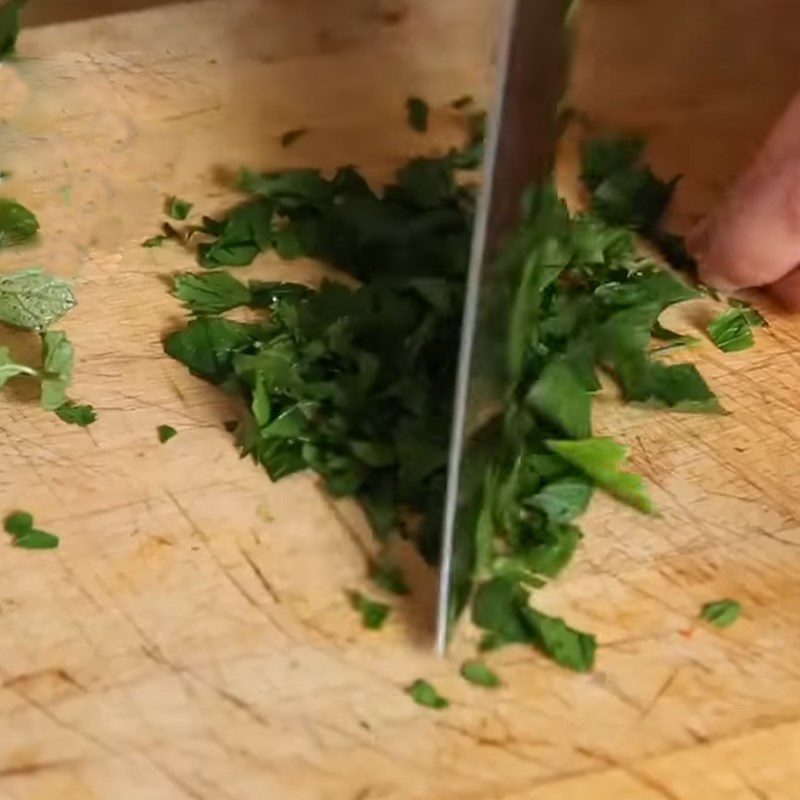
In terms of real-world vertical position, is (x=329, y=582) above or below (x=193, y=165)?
below

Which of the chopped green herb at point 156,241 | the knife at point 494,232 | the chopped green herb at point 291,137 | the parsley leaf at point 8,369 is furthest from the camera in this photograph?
the chopped green herb at point 291,137

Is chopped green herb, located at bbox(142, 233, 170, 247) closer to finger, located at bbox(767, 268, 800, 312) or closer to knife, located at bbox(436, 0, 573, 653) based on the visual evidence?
knife, located at bbox(436, 0, 573, 653)

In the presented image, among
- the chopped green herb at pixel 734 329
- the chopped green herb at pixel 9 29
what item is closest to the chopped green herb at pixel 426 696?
the chopped green herb at pixel 734 329

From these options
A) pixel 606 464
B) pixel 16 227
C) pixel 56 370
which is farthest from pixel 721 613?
pixel 16 227

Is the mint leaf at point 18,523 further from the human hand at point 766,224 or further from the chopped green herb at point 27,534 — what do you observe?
the human hand at point 766,224

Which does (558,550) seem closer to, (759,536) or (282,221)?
(759,536)

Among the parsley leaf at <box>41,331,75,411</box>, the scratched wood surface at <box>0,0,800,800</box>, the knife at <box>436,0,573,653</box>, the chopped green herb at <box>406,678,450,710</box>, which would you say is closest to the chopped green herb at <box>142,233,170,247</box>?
the scratched wood surface at <box>0,0,800,800</box>

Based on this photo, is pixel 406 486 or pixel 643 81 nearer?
pixel 406 486

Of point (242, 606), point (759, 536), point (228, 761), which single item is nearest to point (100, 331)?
point (242, 606)
